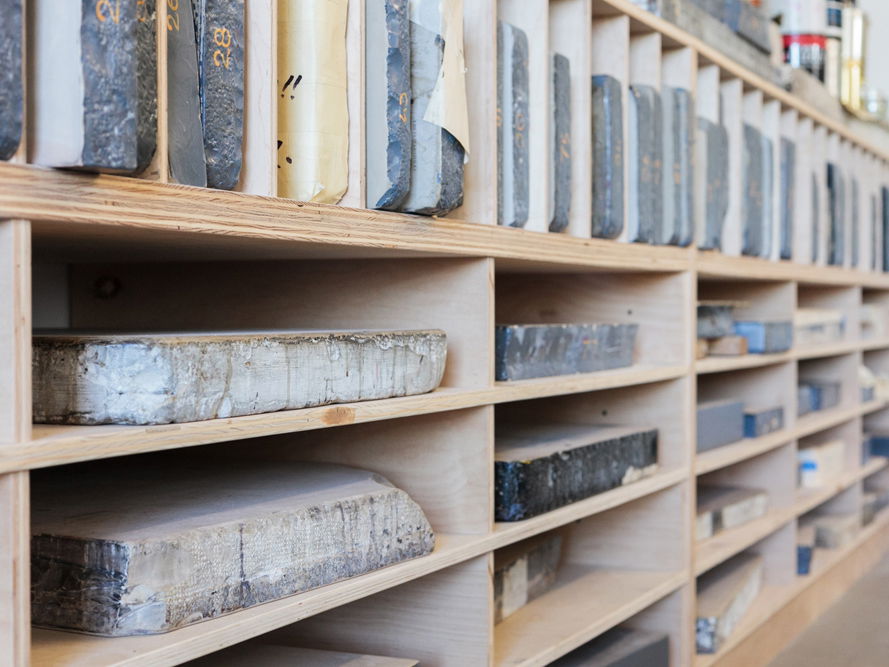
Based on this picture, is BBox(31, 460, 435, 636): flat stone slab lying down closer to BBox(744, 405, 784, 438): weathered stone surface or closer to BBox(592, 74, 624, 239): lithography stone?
BBox(592, 74, 624, 239): lithography stone

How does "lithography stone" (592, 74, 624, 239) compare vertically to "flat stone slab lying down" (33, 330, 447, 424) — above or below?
above

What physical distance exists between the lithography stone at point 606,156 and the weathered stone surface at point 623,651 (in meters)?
0.75

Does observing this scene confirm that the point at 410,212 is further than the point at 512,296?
No

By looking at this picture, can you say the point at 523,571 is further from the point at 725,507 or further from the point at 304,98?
the point at 304,98

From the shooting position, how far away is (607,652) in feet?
6.47

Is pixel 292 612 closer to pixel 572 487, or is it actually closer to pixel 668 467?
pixel 572 487

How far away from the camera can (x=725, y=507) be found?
266 centimetres

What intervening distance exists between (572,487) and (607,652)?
41cm

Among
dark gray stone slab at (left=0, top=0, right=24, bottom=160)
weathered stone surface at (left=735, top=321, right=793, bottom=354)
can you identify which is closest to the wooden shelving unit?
dark gray stone slab at (left=0, top=0, right=24, bottom=160)

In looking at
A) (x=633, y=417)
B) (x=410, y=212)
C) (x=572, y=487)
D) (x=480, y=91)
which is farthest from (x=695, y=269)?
(x=410, y=212)

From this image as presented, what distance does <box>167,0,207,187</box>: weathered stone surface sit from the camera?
3.34 feet

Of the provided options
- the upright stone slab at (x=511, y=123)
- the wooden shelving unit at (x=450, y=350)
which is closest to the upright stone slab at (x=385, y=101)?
the wooden shelving unit at (x=450, y=350)

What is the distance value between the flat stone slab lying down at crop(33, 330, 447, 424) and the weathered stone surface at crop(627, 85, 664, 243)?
0.88 meters

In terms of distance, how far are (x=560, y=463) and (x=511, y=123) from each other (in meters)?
0.54
